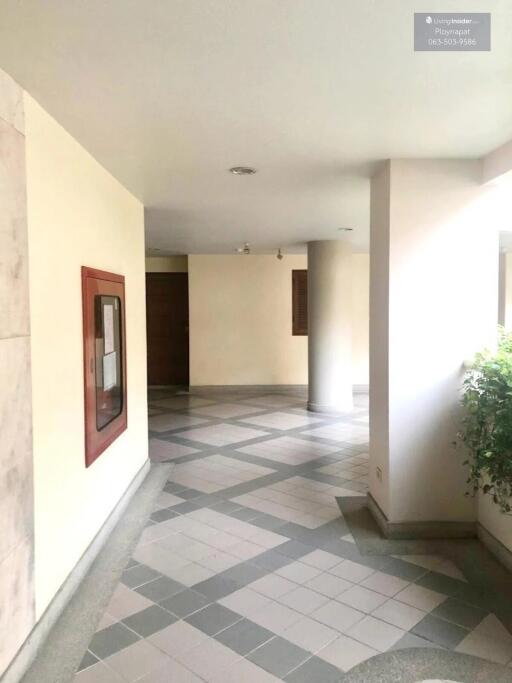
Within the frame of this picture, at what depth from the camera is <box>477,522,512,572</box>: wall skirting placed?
3.10 meters

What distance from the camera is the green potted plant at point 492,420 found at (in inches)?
109

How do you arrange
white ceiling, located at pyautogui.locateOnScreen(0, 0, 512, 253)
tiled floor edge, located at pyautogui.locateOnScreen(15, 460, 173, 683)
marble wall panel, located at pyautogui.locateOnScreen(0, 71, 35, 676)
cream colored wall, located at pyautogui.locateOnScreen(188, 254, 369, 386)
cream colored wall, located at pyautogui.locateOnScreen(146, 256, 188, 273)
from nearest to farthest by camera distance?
white ceiling, located at pyautogui.locateOnScreen(0, 0, 512, 253)
marble wall panel, located at pyautogui.locateOnScreen(0, 71, 35, 676)
tiled floor edge, located at pyautogui.locateOnScreen(15, 460, 173, 683)
cream colored wall, located at pyautogui.locateOnScreen(188, 254, 369, 386)
cream colored wall, located at pyautogui.locateOnScreen(146, 256, 188, 273)

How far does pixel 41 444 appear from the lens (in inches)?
97.1

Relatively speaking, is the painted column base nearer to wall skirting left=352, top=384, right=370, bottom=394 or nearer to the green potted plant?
wall skirting left=352, top=384, right=370, bottom=394

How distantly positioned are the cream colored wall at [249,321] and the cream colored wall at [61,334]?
5.94 meters

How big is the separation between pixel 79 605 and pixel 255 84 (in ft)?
8.77

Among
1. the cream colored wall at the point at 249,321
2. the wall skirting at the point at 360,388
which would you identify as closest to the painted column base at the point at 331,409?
the wall skirting at the point at 360,388

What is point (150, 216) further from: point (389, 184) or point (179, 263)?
point (179, 263)

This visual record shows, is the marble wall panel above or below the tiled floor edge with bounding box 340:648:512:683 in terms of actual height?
above

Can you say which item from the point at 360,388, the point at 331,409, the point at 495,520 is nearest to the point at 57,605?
the point at 495,520

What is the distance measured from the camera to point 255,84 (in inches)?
90.2

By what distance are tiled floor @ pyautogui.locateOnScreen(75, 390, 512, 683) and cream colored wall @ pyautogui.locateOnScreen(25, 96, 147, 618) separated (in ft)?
1.39

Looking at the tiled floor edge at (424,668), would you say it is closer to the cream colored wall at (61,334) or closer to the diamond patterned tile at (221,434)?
the cream colored wall at (61,334)

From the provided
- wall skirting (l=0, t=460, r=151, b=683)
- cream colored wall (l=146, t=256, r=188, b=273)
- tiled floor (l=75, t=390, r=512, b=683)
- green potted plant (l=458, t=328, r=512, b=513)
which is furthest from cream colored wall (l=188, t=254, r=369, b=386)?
green potted plant (l=458, t=328, r=512, b=513)
